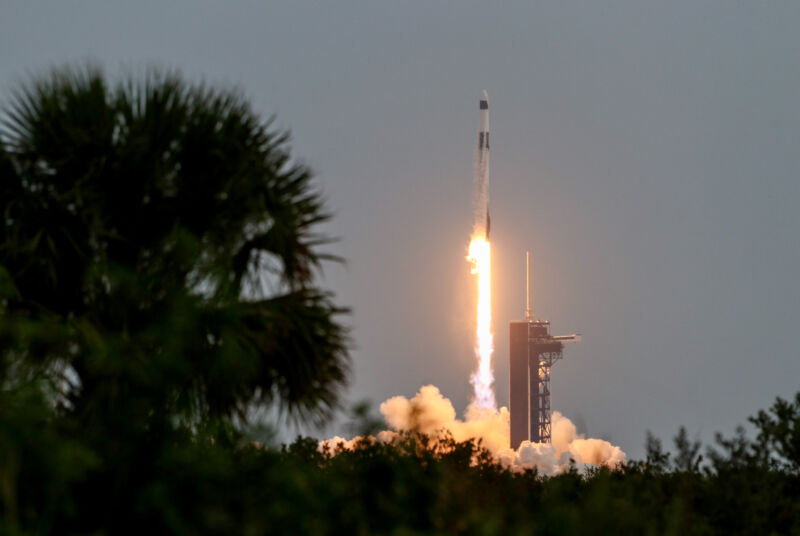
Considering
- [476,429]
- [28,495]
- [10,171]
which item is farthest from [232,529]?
[476,429]

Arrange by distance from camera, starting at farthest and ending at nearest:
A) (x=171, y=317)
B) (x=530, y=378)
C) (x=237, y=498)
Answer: (x=530, y=378), (x=171, y=317), (x=237, y=498)

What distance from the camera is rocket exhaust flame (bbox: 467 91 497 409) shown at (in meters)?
94.4

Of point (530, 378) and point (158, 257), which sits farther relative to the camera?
point (530, 378)

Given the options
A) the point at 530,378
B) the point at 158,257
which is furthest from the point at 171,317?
the point at 530,378

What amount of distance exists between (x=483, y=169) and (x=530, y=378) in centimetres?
4017

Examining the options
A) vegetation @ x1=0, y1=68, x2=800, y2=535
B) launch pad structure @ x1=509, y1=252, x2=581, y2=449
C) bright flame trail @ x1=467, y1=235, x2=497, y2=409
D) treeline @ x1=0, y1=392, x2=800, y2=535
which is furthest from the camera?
launch pad structure @ x1=509, y1=252, x2=581, y2=449

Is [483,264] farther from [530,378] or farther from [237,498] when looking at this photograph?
[237,498]

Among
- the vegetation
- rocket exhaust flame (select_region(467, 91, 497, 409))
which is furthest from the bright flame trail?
the vegetation

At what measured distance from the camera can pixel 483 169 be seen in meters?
112

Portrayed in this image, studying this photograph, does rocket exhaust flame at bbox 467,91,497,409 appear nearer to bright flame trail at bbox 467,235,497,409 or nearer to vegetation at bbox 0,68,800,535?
bright flame trail at bbox 467,235,497,409

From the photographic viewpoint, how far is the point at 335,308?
792 inches

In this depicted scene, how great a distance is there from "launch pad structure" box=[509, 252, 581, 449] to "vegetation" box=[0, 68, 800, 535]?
398 feet

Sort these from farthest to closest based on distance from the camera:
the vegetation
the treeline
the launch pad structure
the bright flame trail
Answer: the launch pad structure → the bright flame trail → the vegetation → the treeline

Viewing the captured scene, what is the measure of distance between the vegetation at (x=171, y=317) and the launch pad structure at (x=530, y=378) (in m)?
121
